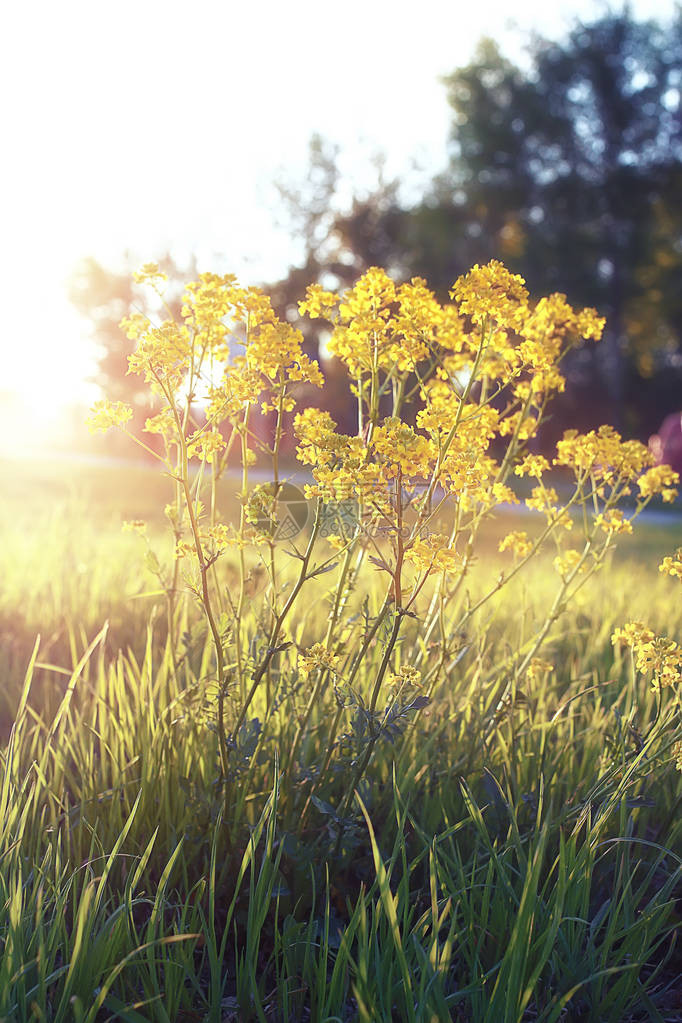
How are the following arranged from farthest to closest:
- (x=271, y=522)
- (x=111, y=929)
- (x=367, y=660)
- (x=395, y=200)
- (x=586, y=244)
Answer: (x=395, y=200)
(x=586, y=244)
(x=367, y=660)
(x=271, y=522)
(x=111, y=929)

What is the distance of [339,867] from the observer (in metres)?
1.42

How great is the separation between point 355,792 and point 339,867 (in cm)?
23

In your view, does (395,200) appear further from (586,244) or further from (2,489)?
(2,489)

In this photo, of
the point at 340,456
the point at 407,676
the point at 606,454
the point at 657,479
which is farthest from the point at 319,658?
the point at 657,479

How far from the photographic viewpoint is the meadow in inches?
45.6

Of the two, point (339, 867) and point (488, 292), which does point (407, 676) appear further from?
point (488, 292)

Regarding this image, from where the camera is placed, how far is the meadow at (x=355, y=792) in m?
1.16

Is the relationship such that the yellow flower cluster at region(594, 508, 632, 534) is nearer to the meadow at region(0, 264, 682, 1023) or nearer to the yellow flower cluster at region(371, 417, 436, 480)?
the meadow at region(0, 264, 682, 1023)

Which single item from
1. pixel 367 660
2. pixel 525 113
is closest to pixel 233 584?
pixel 367 660

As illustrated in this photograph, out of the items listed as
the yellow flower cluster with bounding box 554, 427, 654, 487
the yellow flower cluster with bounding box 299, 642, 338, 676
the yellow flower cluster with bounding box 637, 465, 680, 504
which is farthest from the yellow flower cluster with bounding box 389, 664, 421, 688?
the yellow flower cluster with bounding box 637, 465, 680, 504

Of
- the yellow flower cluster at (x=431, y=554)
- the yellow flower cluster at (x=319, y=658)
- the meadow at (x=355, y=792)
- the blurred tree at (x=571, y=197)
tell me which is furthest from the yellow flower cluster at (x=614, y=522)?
the blurred tree at (x=571, y=197)

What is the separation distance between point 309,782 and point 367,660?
20.3 inches

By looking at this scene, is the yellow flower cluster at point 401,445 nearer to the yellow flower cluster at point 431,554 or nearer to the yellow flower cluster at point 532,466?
the yellow flower cluster at point 431,554

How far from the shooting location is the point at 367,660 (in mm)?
2000
